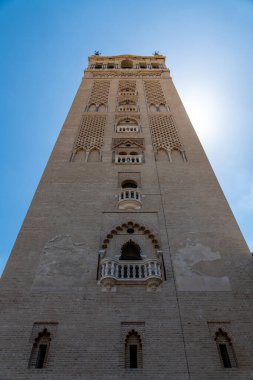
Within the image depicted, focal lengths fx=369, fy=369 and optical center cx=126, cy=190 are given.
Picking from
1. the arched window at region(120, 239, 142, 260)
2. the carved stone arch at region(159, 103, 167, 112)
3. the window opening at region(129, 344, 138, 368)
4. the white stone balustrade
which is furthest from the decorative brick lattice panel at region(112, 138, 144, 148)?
the window opening at region(129, 344, 138, 368)

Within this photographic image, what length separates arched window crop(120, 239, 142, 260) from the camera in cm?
783

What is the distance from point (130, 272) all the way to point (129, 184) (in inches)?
138

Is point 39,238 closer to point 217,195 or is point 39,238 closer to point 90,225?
point 90,225

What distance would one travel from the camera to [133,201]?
890 cm

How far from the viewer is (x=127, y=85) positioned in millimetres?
17375

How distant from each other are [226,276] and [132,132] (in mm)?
6834

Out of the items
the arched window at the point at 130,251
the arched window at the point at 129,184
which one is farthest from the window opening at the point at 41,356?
the arched window at the point at 129,184

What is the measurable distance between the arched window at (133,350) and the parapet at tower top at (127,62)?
16.7 metres

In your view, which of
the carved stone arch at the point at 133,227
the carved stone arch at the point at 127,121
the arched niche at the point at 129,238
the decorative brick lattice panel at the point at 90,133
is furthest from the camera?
the carved stone arch at the point at 127,121

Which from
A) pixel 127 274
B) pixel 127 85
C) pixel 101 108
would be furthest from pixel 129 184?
pixel 127 85

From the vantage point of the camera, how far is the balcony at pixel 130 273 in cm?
675

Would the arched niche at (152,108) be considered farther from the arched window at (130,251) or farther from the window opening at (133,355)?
the window opening at (133,355)

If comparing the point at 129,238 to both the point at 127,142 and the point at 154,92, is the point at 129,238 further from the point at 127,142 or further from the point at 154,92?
the point at 154,92

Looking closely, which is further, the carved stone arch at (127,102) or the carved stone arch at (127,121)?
the carved stone arch at (127,102)
